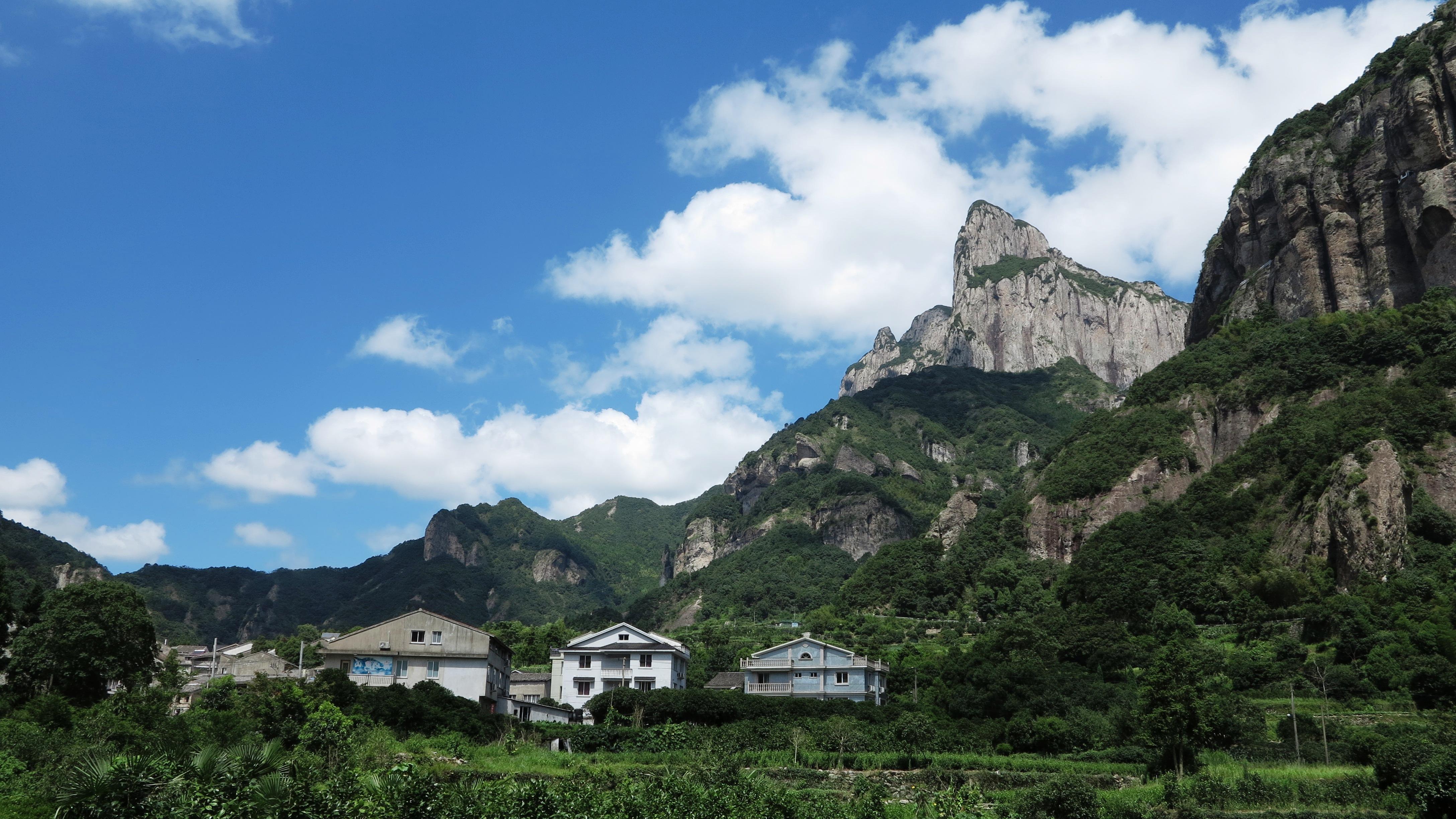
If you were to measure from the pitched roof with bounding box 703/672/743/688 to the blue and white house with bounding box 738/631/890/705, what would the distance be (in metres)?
0.54

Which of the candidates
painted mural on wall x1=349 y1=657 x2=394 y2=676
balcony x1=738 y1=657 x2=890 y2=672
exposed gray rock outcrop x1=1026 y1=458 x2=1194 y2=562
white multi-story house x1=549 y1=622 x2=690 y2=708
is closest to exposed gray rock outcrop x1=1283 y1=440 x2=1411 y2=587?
exposed gray rock outcrop x1=1026 y1=458 x2=1194 y2=562

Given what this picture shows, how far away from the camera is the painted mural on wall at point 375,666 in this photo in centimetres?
6225

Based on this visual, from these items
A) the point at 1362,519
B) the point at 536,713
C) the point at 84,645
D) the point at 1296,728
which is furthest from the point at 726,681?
the point at 1362,519

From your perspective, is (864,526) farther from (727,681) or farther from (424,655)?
(424,655)

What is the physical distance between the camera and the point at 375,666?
62406 mm

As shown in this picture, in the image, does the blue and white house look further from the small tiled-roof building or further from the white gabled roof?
the white gabled roof

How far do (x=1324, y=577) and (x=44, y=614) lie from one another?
87376 mm

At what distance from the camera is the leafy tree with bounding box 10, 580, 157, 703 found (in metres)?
54.7

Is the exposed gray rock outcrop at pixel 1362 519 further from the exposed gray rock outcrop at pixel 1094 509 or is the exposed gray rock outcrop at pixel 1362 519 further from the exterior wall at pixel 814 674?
the exterior wall at pixel 814 674

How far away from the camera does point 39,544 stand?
528ft

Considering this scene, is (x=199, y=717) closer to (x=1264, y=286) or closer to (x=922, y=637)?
(x=922, y=637)

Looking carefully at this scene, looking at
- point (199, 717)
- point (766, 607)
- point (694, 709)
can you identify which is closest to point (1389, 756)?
point (694, 709)

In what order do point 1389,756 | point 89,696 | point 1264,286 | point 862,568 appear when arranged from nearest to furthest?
point 1389,756
point 89,696
point 1264,286
point 862,568

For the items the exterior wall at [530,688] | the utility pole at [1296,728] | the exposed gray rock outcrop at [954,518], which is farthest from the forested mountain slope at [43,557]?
the utility pole at [1296,728]
